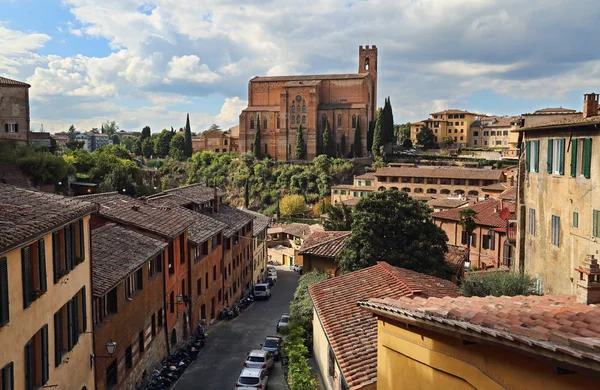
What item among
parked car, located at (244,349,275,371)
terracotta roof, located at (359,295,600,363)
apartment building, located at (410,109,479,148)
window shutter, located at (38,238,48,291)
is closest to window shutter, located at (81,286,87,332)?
window shutter, located at (38,238,48,291)

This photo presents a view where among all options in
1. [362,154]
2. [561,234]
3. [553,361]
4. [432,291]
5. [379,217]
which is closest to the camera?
[553,361]

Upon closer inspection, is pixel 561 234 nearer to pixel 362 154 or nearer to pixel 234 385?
pixel 234 385

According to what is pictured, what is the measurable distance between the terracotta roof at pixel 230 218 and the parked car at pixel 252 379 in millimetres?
14976

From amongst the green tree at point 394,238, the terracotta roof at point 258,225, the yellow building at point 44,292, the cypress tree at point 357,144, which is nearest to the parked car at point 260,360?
the green tree at point 394,238

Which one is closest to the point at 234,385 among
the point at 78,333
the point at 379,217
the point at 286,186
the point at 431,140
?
the point at 78,333

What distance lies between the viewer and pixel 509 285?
66.1ft

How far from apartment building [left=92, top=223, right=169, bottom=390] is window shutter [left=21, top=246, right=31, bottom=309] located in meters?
4.81

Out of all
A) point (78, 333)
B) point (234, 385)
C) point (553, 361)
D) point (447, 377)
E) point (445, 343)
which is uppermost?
point (553, 361)

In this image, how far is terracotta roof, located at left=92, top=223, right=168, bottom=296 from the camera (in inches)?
709

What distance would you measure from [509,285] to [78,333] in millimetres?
15357

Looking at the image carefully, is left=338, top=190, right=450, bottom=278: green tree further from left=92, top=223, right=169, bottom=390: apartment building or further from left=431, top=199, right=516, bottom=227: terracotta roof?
left=431, top=199, right=516, bottom=227: terracotta roof

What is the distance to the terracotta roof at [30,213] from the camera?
10.9 m

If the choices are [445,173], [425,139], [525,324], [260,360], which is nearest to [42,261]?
[525,324]

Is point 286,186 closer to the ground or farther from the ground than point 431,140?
closer to the ground
